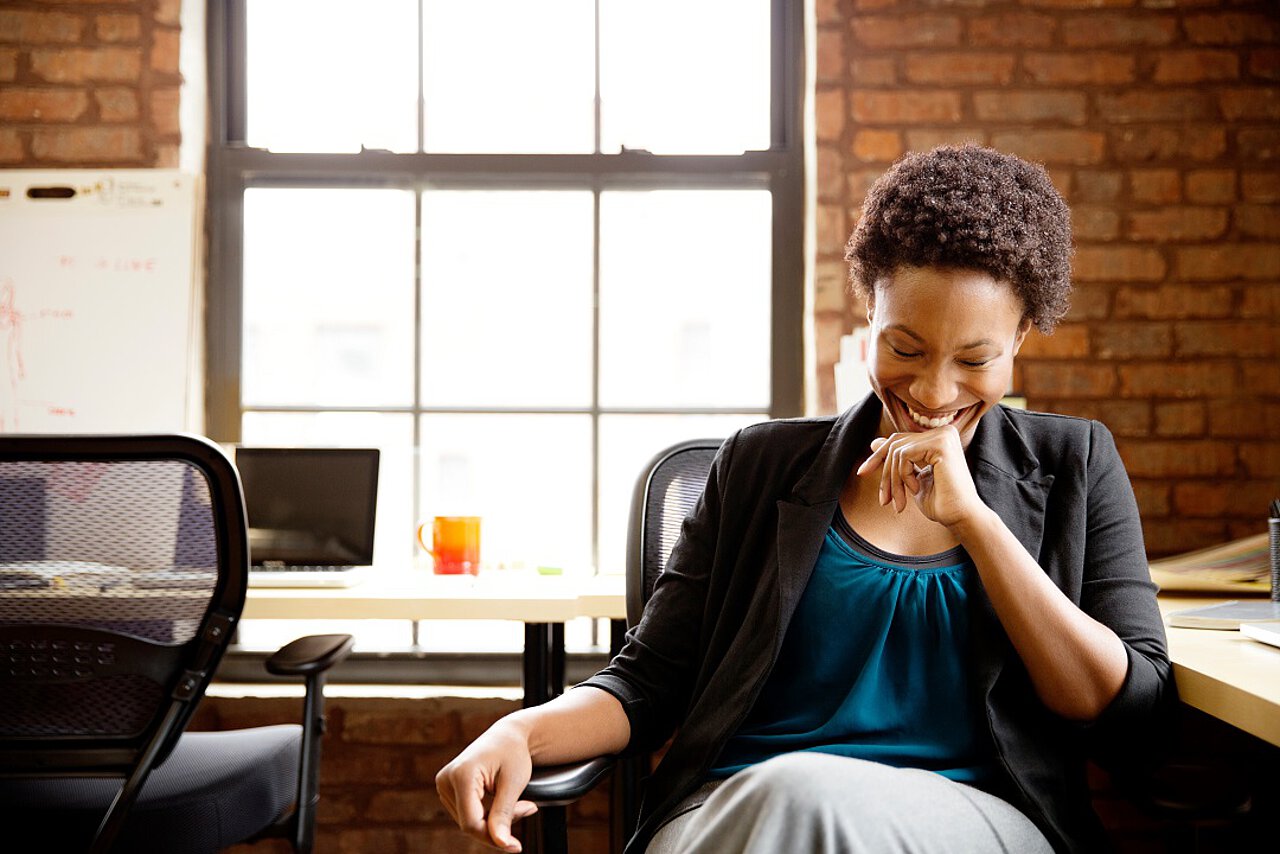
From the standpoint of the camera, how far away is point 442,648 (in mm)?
2568

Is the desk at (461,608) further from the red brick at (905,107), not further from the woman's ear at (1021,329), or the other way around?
the red brick at (905,107)

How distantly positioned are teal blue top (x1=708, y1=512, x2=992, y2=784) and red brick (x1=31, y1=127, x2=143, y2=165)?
6.62 feet

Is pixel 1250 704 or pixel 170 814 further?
pixel 170 814

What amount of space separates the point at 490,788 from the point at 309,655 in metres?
0.71

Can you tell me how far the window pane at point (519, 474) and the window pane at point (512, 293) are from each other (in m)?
0.07

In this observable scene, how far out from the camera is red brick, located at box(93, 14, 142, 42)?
8.09 ft

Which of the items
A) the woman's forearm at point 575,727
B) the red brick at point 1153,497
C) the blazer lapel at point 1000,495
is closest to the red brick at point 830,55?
the red brick at point 1153,497

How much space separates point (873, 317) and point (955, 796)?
0.53m

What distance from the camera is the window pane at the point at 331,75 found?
263 centimetres

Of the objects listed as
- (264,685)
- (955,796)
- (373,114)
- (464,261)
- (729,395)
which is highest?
(373,114)

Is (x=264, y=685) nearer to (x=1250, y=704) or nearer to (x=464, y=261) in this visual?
(x=464, y=261)

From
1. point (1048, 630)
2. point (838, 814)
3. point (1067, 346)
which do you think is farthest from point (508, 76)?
point (838, 814)

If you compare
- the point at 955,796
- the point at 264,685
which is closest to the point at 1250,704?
the point at 955,796

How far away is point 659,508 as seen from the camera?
1558mm
